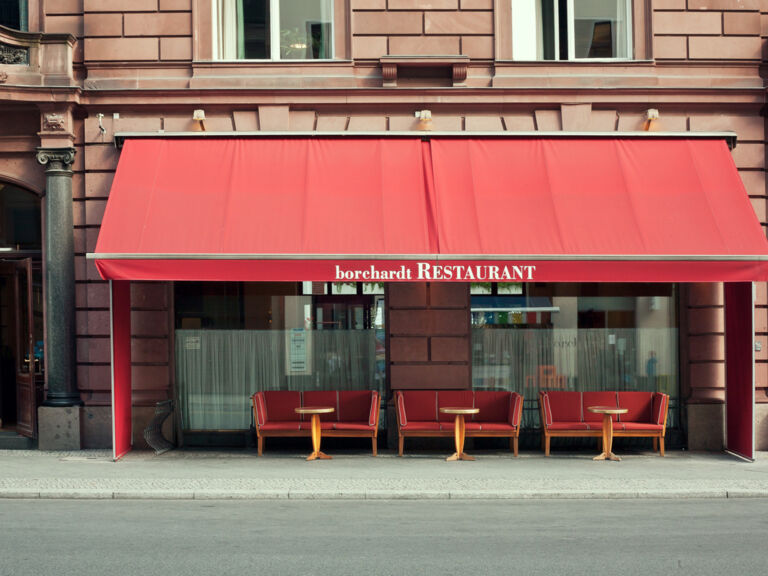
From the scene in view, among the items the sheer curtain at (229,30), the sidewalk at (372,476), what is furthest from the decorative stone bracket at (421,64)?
the sidewalk at (372,476)

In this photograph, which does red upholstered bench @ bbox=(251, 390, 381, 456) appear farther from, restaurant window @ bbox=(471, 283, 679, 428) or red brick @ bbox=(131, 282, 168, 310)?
red brick @ bbox=(131, 282, 168, 310)

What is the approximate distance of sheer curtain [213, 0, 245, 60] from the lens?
14.7 meters

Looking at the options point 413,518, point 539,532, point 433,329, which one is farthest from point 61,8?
point 539,532

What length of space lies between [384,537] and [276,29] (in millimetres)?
9526

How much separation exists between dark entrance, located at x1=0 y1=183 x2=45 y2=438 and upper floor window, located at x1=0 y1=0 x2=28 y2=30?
Answer: 8.86 feet

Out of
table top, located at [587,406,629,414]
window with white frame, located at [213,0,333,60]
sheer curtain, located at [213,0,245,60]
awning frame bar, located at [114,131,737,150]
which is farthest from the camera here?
window with white frame, located at [213,0,333,60]

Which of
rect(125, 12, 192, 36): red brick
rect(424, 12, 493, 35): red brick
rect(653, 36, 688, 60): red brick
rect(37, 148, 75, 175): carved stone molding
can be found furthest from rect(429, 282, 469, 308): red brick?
rect(37, 148, 75, 175): carved stone molding

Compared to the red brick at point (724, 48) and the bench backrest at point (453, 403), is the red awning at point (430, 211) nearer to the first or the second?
the red brick at point (724, 48)

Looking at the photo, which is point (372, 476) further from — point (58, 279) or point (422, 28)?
point (422, 28)

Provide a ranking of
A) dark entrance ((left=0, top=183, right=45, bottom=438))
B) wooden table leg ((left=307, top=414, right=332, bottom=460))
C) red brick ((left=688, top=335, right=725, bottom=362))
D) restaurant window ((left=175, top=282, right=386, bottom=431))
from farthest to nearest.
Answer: dark entrance ((left=0, top=183, right=45, bottom=438)) < restaurant window ((left=175, top=282, right=386, bottom=431)) < red brick ((left=688, top=335, right=725, bottom=362)) < wooden table leg ((left=307, top=414, right=332, bottom=460))

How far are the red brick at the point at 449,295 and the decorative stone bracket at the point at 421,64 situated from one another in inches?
129

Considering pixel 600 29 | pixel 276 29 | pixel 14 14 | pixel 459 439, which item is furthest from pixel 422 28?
pixel 14 14

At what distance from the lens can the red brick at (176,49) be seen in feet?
47.0

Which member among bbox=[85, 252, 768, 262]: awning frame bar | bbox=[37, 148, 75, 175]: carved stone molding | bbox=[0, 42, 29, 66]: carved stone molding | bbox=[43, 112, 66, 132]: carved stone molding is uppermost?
bbox=[0, 42, 29, 66]: carved stone molding
